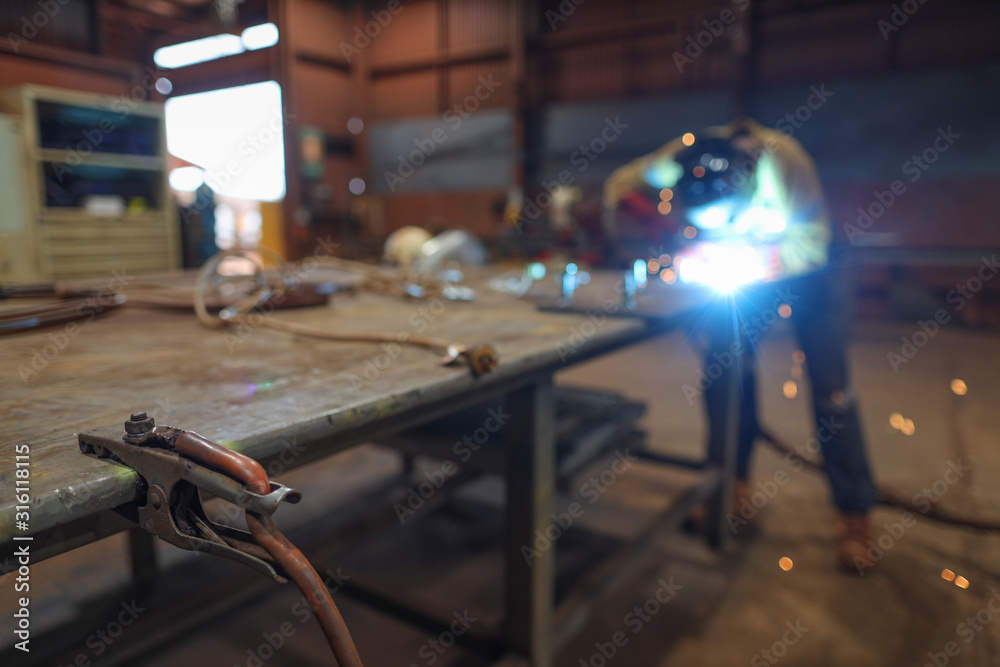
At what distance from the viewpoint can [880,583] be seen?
1936mm

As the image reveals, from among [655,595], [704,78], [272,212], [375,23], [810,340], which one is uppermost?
[375,23]

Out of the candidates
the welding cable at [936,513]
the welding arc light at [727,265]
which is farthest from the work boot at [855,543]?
the welding arc light at [727,265]

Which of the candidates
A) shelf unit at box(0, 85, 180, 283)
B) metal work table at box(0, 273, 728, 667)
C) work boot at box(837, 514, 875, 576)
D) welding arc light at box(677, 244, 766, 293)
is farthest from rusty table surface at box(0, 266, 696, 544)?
shelf unit at box(0, 85, 180, 283)

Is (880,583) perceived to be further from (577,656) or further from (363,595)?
(363,595)

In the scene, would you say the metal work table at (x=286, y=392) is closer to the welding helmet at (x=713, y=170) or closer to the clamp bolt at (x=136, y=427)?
the clamp bolt at (x=136, y=427)

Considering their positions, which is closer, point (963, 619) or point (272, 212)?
point (963, 619)

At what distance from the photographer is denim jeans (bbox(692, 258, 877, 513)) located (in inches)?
78.6

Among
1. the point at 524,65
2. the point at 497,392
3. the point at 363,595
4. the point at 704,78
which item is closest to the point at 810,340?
the point at 497,392

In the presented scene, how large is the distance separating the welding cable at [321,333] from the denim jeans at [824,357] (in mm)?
1222

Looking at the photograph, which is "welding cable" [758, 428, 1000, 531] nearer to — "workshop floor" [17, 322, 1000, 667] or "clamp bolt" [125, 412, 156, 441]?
"workshop floor" [17, 322, 1000, 667]

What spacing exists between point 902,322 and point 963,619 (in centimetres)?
510

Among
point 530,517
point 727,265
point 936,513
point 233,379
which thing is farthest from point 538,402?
point 936,513

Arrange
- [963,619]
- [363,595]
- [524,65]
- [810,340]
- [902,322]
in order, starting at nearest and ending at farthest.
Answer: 1. [363,595]
2. [963,619]
3. [810,340]
4. [902,322]
5. [524,65]

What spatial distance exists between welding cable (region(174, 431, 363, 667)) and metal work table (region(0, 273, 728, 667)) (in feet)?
0.26
